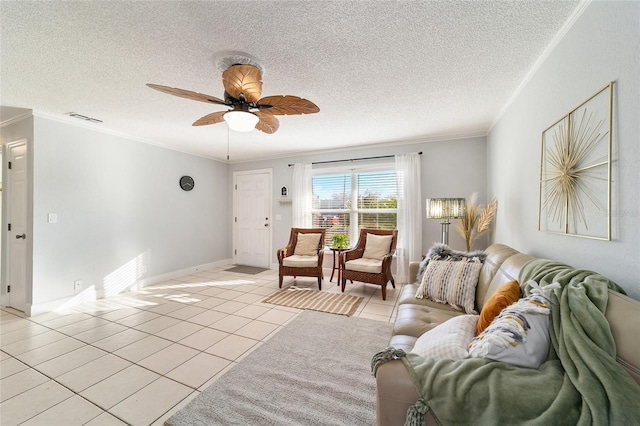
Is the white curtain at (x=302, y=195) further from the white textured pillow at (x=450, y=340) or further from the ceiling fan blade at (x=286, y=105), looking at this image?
the white textured pillow at (x=450, y=340)

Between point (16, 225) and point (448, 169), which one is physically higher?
point (448, 169)

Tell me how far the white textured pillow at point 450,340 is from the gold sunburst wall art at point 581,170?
794mm

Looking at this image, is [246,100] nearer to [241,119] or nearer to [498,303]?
[241,119]

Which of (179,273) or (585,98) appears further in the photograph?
(179,273)

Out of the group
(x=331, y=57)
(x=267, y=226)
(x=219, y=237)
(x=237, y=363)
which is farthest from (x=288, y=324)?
(x=219, y=237)

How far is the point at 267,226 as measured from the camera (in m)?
5.32

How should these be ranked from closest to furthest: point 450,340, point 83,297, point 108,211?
point 450,340 → point 83,297 → point 108,211

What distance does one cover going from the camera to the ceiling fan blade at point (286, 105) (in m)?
1.87

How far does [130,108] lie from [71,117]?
3.18 ft

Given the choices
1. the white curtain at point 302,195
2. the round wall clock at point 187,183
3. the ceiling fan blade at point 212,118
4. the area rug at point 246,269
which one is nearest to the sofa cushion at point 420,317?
the ceiling fan blade at point 212,118

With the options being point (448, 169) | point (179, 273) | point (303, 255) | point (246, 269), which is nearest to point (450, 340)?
point (303, 255)

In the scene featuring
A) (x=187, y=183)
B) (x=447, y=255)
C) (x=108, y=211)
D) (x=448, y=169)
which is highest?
(x=448, y=169)

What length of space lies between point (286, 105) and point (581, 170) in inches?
76.3

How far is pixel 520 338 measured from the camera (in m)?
0.91
